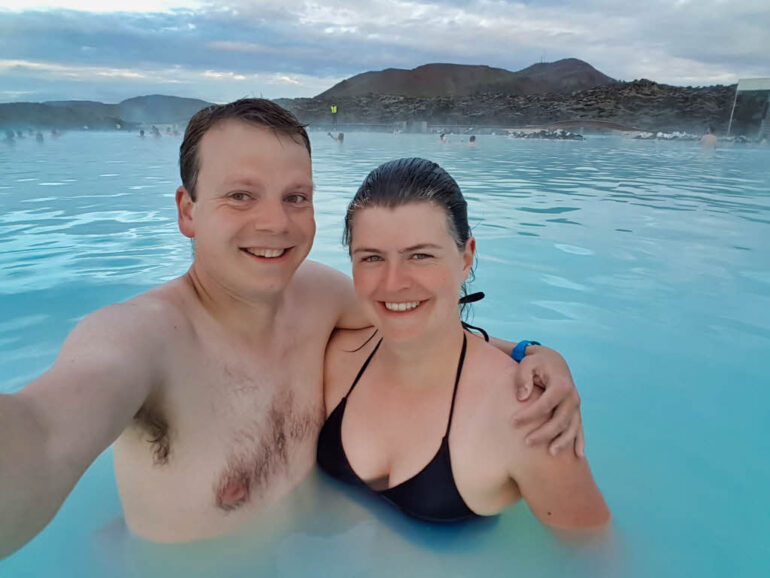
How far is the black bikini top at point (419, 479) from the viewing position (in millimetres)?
1769

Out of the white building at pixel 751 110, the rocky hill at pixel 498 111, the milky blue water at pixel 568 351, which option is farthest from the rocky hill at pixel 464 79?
the milky blue water at pixel 568 351

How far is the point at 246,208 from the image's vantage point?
5.63 ft

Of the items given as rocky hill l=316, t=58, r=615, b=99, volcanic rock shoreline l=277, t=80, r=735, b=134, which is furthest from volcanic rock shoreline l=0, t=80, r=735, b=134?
rocky hill l=316, t=58, r=615, b=99

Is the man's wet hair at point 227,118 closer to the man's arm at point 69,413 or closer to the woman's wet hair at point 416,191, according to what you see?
the woman's wet hair at point 416,191

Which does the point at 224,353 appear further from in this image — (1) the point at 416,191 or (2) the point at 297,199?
(1) the point at 416,191

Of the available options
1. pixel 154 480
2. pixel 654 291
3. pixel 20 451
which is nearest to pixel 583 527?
pixel 154 480

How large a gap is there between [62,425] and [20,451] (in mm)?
124

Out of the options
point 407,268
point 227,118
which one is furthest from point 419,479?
point 227,118

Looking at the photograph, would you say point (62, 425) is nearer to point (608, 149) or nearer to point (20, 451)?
A: point (20, 451)

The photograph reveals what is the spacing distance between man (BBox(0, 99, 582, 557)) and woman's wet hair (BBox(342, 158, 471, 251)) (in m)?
0.24

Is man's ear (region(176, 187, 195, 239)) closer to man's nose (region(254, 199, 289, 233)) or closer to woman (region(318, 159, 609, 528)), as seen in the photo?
man's nose (region(254, 199, 289, 233))

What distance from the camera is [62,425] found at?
111 cm

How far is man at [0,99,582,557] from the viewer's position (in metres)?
1.57

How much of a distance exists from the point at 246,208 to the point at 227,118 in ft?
1.04
